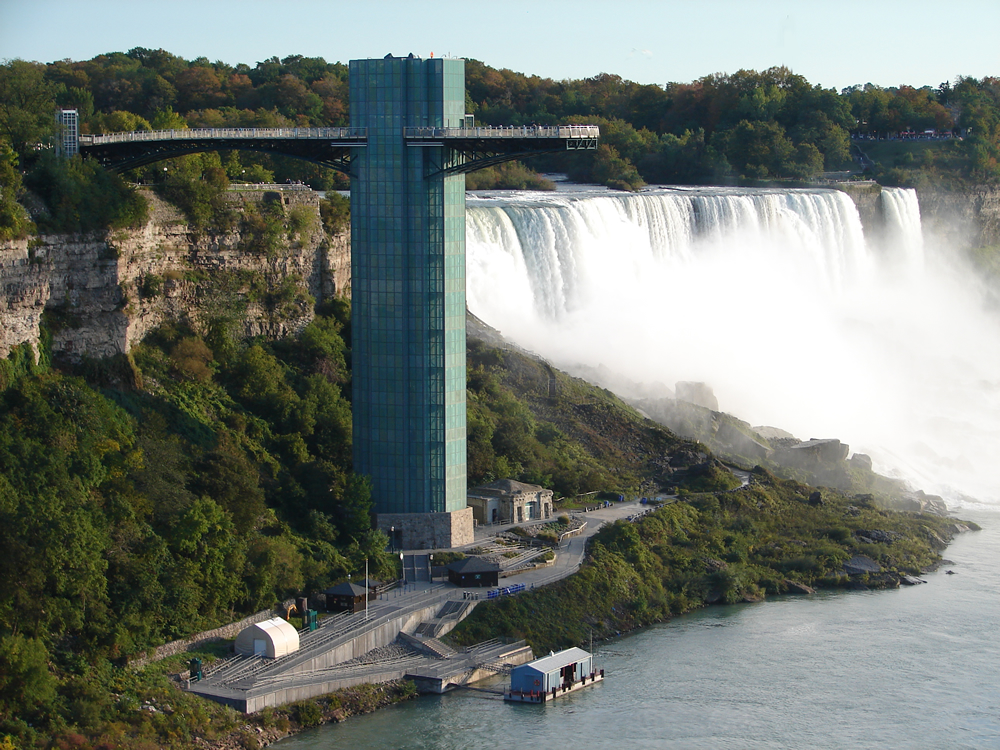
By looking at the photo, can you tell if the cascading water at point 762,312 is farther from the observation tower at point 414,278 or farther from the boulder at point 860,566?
the observation tower at point 414,278

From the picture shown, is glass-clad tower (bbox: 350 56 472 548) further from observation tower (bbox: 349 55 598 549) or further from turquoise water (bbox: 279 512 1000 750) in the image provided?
turquoise water (bbox: 279 512 1000 750)

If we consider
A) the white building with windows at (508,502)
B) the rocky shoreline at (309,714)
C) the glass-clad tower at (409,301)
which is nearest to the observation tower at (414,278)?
the glass-clad tower at (409,301)

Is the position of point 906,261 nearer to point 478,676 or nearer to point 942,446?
point 942,446

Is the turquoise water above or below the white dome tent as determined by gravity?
below

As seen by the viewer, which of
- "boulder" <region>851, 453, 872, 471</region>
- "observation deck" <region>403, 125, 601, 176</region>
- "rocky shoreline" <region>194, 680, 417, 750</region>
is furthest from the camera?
"boulder" <region>851, 453, 872, 471</region>

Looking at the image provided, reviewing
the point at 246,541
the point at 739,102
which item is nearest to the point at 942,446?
the point at 246,541

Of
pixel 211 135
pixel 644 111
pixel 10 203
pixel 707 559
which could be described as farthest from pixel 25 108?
pixel 644 111

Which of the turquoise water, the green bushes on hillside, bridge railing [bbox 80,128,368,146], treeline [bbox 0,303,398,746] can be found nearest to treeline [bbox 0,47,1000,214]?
bridge railing [bbox 80,128,368,146]
